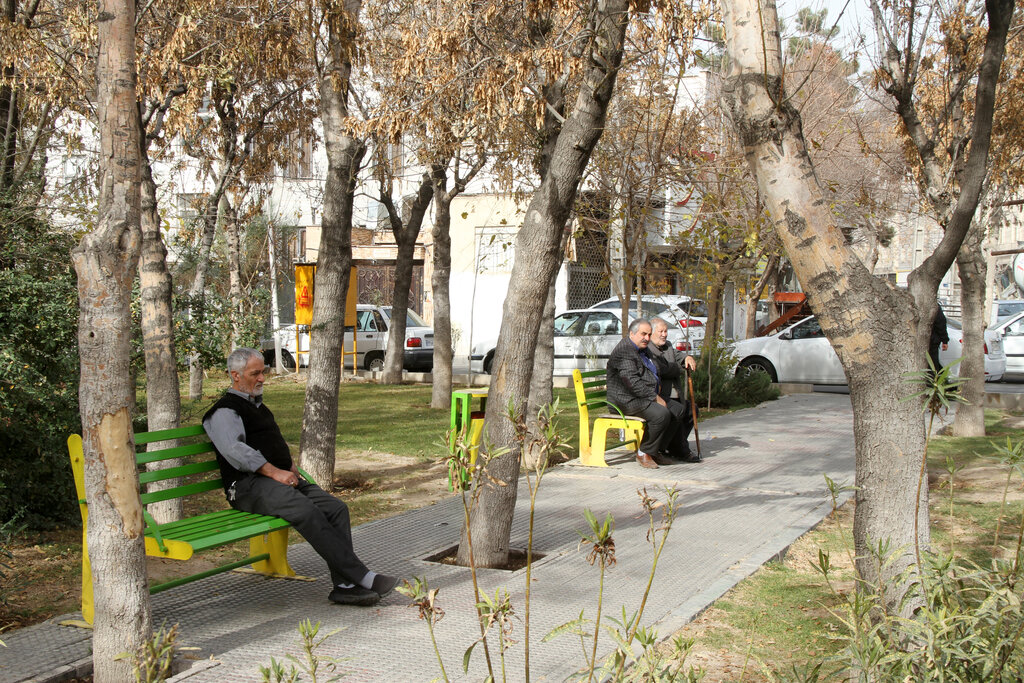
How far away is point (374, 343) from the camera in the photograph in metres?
24.9

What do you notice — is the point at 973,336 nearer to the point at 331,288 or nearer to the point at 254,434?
the point at 331,288

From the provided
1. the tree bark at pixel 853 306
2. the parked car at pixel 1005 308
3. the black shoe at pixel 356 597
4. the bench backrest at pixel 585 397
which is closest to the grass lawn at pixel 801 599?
the tree bark at pixel 853 306

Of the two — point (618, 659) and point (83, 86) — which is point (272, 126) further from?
point (618, 659)

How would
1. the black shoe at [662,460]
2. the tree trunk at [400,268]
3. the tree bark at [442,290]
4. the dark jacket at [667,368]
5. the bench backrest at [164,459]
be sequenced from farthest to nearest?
the tree trunk at [400,268], the tree bark at [442,290], the dark jacket at [667,368], the black shoe at [662,460], the bench backrest at [164,459]

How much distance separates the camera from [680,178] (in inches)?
581

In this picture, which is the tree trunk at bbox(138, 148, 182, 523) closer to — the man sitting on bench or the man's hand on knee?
the man's hand on knee

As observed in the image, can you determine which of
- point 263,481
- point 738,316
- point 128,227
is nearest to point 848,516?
point 263,481

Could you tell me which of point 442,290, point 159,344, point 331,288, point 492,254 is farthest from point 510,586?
point 492,254

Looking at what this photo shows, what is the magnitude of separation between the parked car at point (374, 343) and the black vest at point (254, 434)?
18.2m

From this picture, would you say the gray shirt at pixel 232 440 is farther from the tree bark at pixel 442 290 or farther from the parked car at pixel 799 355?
the parked car at pixel 799 355

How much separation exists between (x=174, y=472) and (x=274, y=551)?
3.03 feet

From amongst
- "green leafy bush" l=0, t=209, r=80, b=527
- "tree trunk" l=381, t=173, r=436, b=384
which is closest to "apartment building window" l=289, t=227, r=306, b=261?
"tree trunk" l=381, t=173, r=436, b=384

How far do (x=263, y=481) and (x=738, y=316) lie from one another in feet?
109

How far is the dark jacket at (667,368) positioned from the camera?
418 inches
